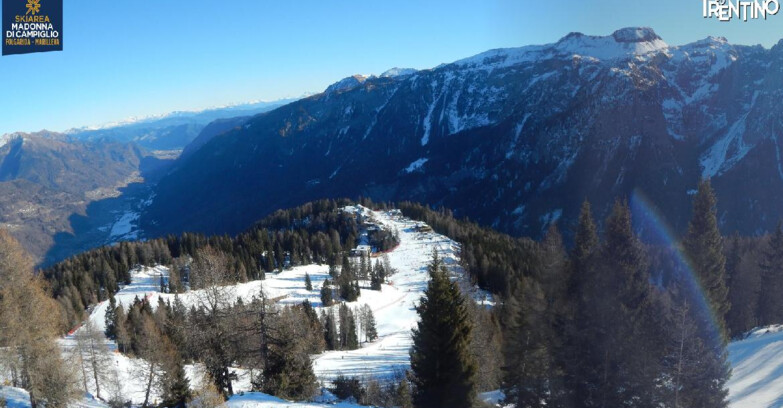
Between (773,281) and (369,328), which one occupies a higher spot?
(773,281)

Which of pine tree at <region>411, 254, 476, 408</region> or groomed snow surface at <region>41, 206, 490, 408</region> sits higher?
pine tree at <region>411, 254, 476, 408</region>

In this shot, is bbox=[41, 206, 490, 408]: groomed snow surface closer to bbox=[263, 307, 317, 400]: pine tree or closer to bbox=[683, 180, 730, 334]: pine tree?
bbox=[263, 307, 317, 400]: pine tree

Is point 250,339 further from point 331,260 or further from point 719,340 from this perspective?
point 331,260

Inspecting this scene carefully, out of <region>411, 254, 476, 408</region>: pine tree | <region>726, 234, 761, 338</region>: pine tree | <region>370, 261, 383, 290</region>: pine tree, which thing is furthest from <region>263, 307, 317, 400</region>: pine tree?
<region>370, 261, 383, 290</region>: pine tree

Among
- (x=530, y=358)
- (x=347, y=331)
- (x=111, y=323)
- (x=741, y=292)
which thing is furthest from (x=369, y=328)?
(x=530, y=358)

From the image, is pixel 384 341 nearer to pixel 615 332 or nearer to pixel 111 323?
pixel 111 323

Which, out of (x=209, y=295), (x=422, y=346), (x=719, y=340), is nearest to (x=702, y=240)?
(x=719, y=340)

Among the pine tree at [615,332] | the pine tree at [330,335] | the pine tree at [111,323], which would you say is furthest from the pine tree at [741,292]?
the pine tree at [111,323]
